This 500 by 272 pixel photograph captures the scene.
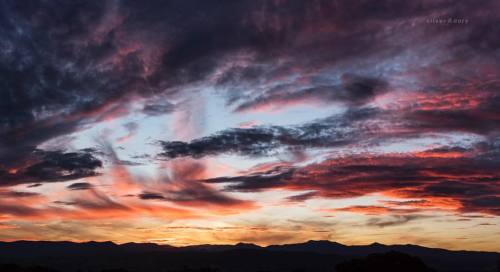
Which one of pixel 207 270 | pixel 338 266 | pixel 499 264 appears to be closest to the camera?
pixel 338 266

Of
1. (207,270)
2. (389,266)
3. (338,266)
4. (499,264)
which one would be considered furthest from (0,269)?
(499,264)

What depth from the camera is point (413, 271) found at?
58.3 m

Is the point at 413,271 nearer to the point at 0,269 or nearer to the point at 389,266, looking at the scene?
the point at 389,266

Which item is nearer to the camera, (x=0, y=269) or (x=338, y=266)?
(x=338, y=266)

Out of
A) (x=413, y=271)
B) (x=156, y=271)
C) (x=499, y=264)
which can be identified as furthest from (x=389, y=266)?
(x=156, y=271)

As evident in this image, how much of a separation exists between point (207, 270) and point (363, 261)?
1992 inches

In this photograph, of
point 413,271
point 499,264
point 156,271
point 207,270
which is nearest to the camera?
point 413,271

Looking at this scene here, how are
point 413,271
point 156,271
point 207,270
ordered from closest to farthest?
point 413,271
point 207,270
point 156,271

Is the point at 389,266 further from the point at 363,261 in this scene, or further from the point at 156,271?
the point at 156,271

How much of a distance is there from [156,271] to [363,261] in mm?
146368

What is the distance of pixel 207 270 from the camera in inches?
4114

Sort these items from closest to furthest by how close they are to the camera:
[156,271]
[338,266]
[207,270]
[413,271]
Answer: [413,271] → [338,266] → [207,270] → [156,271]

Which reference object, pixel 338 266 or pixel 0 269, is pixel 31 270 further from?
pixel 338 266

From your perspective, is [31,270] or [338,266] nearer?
[338,266]
